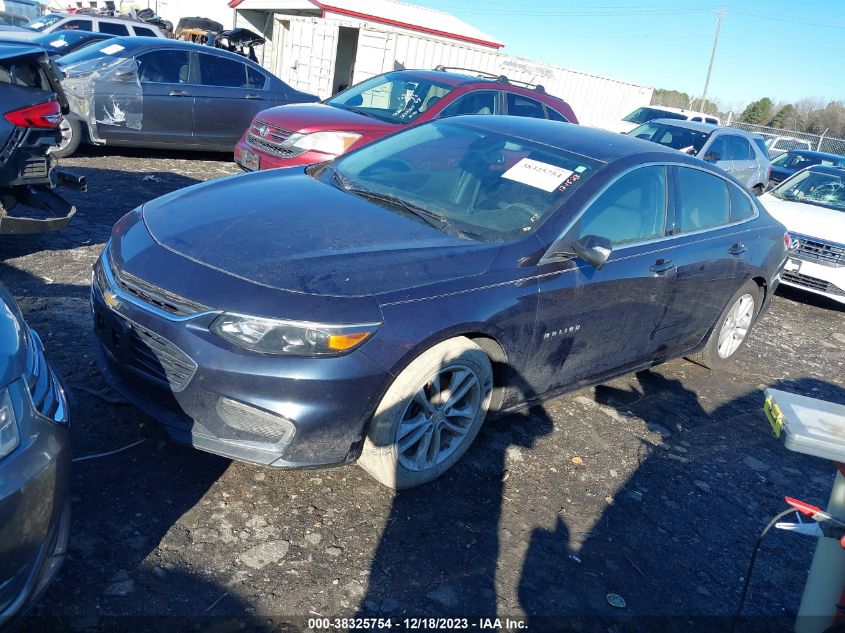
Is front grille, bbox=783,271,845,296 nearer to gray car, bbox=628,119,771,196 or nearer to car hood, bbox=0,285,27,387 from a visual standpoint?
gray car, bbox=628,119,771,196

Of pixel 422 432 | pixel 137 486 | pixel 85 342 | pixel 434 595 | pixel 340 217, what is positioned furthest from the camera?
pixel 85 342

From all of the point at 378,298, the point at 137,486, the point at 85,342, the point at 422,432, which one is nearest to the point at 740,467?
the point at 422,432

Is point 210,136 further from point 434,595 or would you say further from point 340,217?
point 434,595

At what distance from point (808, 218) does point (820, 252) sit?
24.5 inches

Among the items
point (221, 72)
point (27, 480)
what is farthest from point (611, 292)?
point (221, 72)

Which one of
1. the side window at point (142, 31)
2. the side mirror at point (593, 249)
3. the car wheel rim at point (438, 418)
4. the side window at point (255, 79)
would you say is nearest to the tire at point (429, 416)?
the car wheel rim at point (438, 418)

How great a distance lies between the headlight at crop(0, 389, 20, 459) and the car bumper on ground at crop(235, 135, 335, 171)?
5.38 metres

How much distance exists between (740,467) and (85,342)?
3.99m

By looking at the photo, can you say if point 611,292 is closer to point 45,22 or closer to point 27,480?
point 27,480

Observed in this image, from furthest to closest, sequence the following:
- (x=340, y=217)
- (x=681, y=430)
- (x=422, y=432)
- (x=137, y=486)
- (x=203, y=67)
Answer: (x=203, y=67) < (x=681, y=430) < (x=340, y=217) < (x=422, y=432) < (x=137, y=486)

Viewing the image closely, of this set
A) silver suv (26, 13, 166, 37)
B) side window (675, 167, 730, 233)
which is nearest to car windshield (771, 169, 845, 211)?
side window (675, 167, 730, 233)

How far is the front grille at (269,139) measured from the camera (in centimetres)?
755

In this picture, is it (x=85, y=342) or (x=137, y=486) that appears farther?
(x=85, y=342)

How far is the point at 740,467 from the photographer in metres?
4.27
